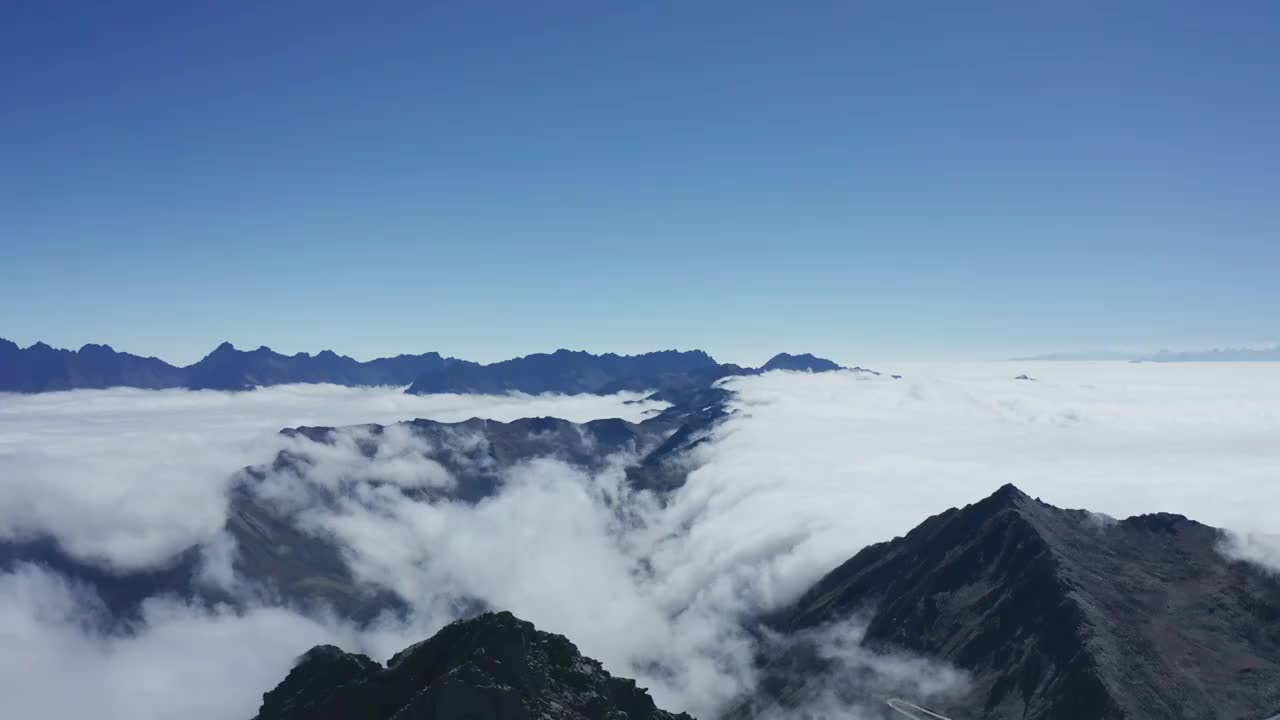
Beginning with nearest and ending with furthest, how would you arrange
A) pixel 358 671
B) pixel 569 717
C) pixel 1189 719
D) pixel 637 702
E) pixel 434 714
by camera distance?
pixel 434 714 → pixel 569 717 → pixel 637 702 → pixel 358 671 → pixel 1189 719

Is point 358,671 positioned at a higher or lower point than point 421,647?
lower

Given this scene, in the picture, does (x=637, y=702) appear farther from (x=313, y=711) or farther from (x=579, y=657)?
(x=313, y=711)

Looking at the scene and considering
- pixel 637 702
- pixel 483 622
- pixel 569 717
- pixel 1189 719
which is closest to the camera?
pixel 569 717

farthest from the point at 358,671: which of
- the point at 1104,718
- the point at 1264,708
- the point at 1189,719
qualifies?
the point at 1264,708

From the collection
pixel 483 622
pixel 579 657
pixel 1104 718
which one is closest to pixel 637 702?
pixel 579 657

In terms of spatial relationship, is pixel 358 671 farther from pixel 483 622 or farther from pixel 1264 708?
pixel 1264 708

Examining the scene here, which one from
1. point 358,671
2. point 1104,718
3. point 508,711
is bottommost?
point 1104,718

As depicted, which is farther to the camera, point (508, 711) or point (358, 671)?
point (358, 671)
